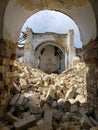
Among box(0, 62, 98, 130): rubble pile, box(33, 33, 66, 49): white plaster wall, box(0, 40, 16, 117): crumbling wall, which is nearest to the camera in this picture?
box(0, 62, 98, 130): rubble pile

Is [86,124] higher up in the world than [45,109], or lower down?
lower down

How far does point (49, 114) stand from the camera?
411 centimetres

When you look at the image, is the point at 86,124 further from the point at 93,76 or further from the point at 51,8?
the point at 51,8

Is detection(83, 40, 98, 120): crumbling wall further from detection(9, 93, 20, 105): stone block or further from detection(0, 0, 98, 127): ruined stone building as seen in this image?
detection(9, 93, 20, 105): stone block

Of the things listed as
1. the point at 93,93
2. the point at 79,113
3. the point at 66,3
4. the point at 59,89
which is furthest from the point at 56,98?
the point at 66,3

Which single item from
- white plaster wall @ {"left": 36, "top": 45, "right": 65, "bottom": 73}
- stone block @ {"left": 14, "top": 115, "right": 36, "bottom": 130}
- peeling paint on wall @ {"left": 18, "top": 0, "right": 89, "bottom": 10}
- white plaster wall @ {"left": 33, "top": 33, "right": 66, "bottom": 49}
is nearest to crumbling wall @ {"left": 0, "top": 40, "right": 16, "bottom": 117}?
stone block @ {"left": 14, "top": 115, "right": 36, "bottom": 130}

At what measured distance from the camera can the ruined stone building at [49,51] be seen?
55.4 feet

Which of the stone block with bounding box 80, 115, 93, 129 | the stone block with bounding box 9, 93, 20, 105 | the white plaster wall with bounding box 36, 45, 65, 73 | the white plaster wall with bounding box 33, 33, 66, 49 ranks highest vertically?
the white plaster wall with bounding box 33, 33, 66, 49

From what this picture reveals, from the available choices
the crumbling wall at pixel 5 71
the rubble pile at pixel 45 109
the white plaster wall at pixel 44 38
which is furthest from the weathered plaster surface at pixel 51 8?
the white plaster wall at pixel 44 38

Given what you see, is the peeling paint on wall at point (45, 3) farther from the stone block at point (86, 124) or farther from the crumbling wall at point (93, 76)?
the stone block at point (86, 124)

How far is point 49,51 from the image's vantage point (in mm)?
21328

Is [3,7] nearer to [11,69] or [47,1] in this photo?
[47,1]

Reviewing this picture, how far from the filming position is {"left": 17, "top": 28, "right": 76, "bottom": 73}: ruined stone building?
16891 mm

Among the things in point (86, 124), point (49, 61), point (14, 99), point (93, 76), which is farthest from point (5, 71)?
point (49, 61)
